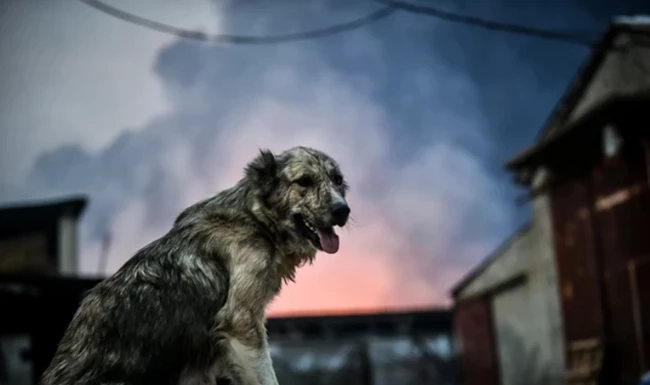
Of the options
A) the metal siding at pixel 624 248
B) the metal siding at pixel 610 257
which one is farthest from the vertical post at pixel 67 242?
the metal siding at pixel 624 248

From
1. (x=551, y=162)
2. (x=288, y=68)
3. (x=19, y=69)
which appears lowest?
(x=551, y=162)

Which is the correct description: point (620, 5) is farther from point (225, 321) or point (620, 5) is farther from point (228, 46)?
point (225, 321)

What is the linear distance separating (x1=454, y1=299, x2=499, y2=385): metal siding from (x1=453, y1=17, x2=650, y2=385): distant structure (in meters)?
0.62

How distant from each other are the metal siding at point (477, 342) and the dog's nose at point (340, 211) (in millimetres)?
17857

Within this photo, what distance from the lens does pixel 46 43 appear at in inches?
907

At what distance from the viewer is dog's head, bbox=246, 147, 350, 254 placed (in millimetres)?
4047

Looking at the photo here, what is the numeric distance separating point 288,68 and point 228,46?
174 cm

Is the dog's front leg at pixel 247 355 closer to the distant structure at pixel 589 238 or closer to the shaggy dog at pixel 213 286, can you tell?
the shaggy dog at pixel 213 286

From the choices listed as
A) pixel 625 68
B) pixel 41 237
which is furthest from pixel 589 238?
pixel 41 237

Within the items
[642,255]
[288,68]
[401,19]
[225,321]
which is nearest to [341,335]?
[288,68]

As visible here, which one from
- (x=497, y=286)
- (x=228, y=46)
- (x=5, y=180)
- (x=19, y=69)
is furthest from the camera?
(x=228, y=46)

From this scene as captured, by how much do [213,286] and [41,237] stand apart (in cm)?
2240

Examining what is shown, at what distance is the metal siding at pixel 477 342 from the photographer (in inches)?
846

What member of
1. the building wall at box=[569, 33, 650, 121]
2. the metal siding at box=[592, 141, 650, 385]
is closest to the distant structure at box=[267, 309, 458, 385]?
the metal siding at box=[592, 141, 650, 385]
